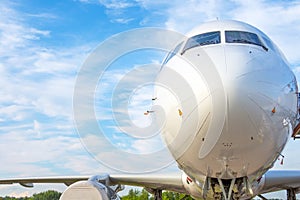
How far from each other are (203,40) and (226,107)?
247 cm

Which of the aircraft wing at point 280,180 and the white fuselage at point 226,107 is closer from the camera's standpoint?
the white fuselage at point 226,107

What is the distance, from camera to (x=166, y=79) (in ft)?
27.5

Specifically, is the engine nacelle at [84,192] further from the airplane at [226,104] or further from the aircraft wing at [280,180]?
the aircraft wing at [280,180]

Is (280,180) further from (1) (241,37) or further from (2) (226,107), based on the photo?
(2) (226,107)

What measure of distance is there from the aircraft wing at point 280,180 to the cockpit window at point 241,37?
627cm

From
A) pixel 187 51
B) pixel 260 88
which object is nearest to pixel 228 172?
pixel 260 88

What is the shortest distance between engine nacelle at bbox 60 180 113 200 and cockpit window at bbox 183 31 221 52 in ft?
17.2

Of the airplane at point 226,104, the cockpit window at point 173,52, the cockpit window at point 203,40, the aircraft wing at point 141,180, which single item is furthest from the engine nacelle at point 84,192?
the cockpit window at point 203,40

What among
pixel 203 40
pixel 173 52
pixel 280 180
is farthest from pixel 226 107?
pixel 280 180

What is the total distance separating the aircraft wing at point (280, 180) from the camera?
1398 centimetres

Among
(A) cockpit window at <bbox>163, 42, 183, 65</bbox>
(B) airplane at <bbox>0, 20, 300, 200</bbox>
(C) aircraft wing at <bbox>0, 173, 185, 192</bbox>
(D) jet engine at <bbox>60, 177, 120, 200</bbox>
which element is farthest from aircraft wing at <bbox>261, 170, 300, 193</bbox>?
(A) cockpit window at <bbox>163, 42, 183, 65</bbox>

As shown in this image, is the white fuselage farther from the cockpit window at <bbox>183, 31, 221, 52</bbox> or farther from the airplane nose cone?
the cockpit window at <bbox>183, 31, 221, 52</bbox>

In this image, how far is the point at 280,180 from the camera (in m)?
14.2

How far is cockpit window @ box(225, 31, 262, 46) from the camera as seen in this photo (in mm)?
8570
